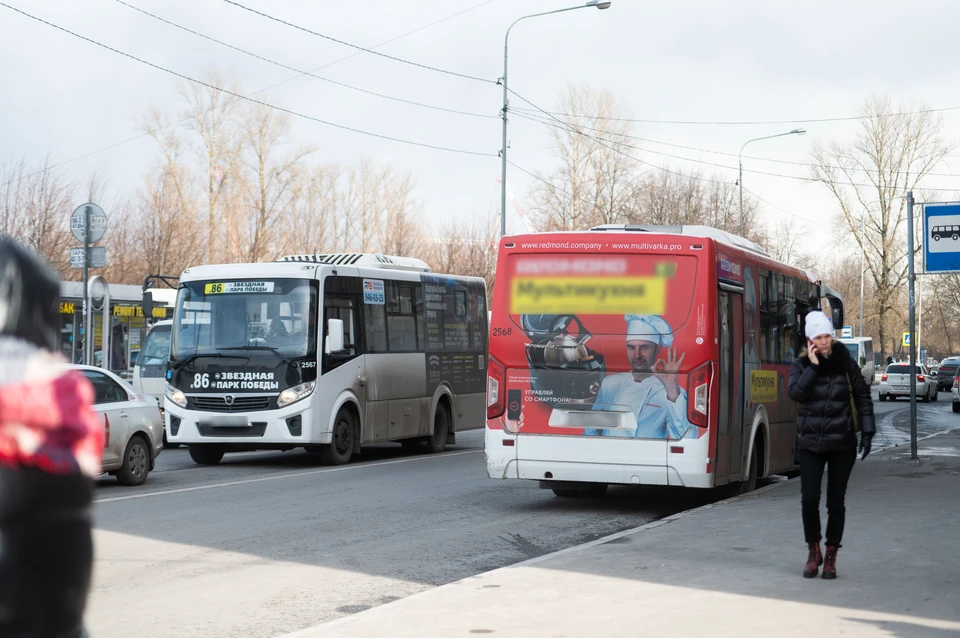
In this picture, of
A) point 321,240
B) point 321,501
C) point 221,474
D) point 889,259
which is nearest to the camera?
point 321,501

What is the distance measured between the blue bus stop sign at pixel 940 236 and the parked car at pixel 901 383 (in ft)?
124

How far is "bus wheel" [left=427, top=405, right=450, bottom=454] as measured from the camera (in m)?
20.9

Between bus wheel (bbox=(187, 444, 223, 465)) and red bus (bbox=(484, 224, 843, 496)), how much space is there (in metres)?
7.13

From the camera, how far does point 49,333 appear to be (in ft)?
8.71

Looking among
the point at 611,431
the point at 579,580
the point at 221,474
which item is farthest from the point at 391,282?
the point at 579,580

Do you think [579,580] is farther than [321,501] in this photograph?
No

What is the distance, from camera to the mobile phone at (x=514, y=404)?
1250 cm

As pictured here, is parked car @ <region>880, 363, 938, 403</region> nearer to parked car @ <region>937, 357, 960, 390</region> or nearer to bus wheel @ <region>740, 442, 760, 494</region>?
parked car @ <region>937, 357, 960, 390</region>

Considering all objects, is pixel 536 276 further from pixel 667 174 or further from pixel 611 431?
pixel 667 174

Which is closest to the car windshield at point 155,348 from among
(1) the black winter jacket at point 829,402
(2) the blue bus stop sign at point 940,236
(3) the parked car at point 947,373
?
(2) the blue bus stop sign at point 940,236

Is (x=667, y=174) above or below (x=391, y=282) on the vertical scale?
above

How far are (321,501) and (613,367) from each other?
139 inches

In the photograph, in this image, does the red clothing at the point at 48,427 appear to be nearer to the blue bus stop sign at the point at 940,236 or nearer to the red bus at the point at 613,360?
the red bus at the point at 613,360

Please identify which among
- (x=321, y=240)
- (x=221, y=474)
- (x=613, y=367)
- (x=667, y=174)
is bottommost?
(x=221, y=474)
